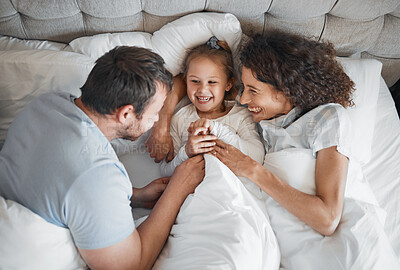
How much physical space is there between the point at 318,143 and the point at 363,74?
2.04 ft

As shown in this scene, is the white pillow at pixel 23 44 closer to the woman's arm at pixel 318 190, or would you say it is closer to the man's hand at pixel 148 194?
the man's hand at pixel 148 194

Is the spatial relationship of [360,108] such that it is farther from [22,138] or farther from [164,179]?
[22,138]

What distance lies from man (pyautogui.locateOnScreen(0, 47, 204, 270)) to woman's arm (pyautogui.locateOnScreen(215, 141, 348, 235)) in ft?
1.35

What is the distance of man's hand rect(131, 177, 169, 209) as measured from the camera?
3.97 ft

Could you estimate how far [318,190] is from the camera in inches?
42.4

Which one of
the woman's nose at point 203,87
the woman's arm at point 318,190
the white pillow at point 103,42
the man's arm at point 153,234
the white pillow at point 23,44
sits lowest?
the man's arm at point 153,234

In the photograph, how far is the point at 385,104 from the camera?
61.8 inches

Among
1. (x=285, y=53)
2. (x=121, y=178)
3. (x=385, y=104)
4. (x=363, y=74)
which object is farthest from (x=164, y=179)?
(x=385, y=104)

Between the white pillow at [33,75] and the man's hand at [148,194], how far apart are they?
50 centimetres

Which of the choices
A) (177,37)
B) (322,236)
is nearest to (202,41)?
(177,37)

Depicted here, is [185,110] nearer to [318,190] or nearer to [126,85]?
[126,85]

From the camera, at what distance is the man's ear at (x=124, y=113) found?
0.91 meters

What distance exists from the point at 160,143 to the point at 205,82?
0.35 meters

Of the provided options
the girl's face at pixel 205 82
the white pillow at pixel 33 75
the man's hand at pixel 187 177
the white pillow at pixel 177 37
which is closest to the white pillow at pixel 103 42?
the white pillow at pixel 177 37
